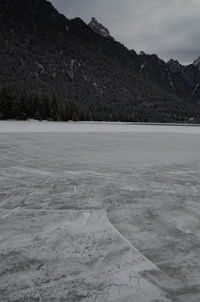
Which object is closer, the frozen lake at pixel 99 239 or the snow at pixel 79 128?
the frozen lake at pixel 99 239

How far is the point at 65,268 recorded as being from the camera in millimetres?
3166

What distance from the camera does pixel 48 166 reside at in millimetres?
9320

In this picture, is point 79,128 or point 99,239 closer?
point 99,239

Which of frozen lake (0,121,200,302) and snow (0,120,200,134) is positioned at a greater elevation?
frozen lake (0,121,200,302)

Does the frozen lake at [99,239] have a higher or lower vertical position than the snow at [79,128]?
higher

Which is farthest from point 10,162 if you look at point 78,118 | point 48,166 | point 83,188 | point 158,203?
point 78,118

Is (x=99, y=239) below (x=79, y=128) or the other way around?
the other way around

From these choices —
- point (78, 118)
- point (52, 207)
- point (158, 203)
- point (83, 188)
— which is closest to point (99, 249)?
point (52, 207)

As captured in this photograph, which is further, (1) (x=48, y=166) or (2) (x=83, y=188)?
(1) (x=48, y=166)

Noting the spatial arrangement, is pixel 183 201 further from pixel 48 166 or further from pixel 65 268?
pixel 48 166

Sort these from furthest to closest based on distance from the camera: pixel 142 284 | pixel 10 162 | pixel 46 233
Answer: pixel 10 162 < pixel 46 233 < pixel 142 284

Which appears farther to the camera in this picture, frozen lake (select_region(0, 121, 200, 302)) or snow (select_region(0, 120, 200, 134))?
snow (select_region(0, 120, 200, 134))

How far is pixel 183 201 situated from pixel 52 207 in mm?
2451

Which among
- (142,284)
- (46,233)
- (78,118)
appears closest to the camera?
(142,284)
